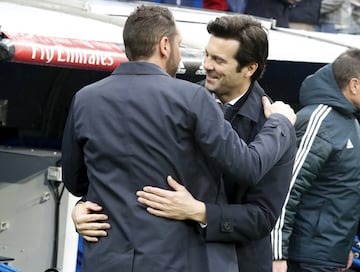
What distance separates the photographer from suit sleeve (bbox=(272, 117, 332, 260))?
408 cm

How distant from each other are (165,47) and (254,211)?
0.58 meters

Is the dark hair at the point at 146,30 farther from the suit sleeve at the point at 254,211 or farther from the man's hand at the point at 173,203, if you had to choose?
Result: the suit sleeve at the point at 254,211

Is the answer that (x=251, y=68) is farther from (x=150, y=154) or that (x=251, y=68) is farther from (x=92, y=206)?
(x=92, y=206)

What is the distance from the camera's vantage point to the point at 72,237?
457 cm

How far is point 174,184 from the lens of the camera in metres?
2.94

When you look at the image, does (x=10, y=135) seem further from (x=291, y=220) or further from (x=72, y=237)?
(x=291, y=220)

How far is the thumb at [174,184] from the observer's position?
2924 millimetres

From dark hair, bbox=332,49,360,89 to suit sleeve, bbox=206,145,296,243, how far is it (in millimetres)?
1171

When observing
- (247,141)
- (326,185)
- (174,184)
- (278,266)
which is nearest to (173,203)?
(174,184)

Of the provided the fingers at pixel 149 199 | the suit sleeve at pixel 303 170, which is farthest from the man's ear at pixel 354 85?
the fingers at pixel 149 199

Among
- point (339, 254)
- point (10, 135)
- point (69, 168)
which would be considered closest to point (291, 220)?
point (339, 254)

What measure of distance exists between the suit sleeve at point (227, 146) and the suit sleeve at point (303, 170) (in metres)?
1.10

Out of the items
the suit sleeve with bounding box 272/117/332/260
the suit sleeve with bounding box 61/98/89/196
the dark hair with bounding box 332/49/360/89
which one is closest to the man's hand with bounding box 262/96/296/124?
the suit sleeve with bounding box 61/98/89/196

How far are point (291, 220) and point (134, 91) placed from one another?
1.44 meters
